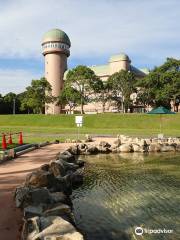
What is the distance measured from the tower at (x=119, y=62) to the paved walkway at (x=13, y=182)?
81968 millimetres

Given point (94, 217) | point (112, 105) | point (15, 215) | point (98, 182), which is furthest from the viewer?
point (112, 105)

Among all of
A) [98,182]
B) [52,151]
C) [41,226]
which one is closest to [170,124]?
[52,151]

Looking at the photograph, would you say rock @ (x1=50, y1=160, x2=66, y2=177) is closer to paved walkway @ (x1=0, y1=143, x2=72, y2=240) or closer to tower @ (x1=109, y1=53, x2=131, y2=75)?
paved walkway @ (x1=0, y1=143, x2=72, y2=240)

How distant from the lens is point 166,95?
236 feet

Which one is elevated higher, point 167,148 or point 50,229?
point 50,229

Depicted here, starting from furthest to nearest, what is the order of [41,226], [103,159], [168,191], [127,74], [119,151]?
[127,74] < [119,151] < [103,159] < [168,191] < [41,226]

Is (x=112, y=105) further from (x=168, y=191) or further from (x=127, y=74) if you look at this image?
(x=168, y=191)

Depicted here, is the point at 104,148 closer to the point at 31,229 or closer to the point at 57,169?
the point at 57,169

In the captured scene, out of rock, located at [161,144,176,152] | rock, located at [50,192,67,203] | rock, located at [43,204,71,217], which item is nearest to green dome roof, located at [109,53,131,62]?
rock, located at [161,144,176,152]

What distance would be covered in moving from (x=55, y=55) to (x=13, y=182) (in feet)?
317

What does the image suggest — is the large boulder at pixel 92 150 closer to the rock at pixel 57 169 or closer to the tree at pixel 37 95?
the rock at pixel 57 169

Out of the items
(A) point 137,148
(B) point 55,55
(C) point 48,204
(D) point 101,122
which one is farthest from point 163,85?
(C) point 48,204

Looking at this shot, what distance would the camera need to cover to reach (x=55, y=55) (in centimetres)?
10719

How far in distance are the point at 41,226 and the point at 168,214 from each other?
4445 millimetres
